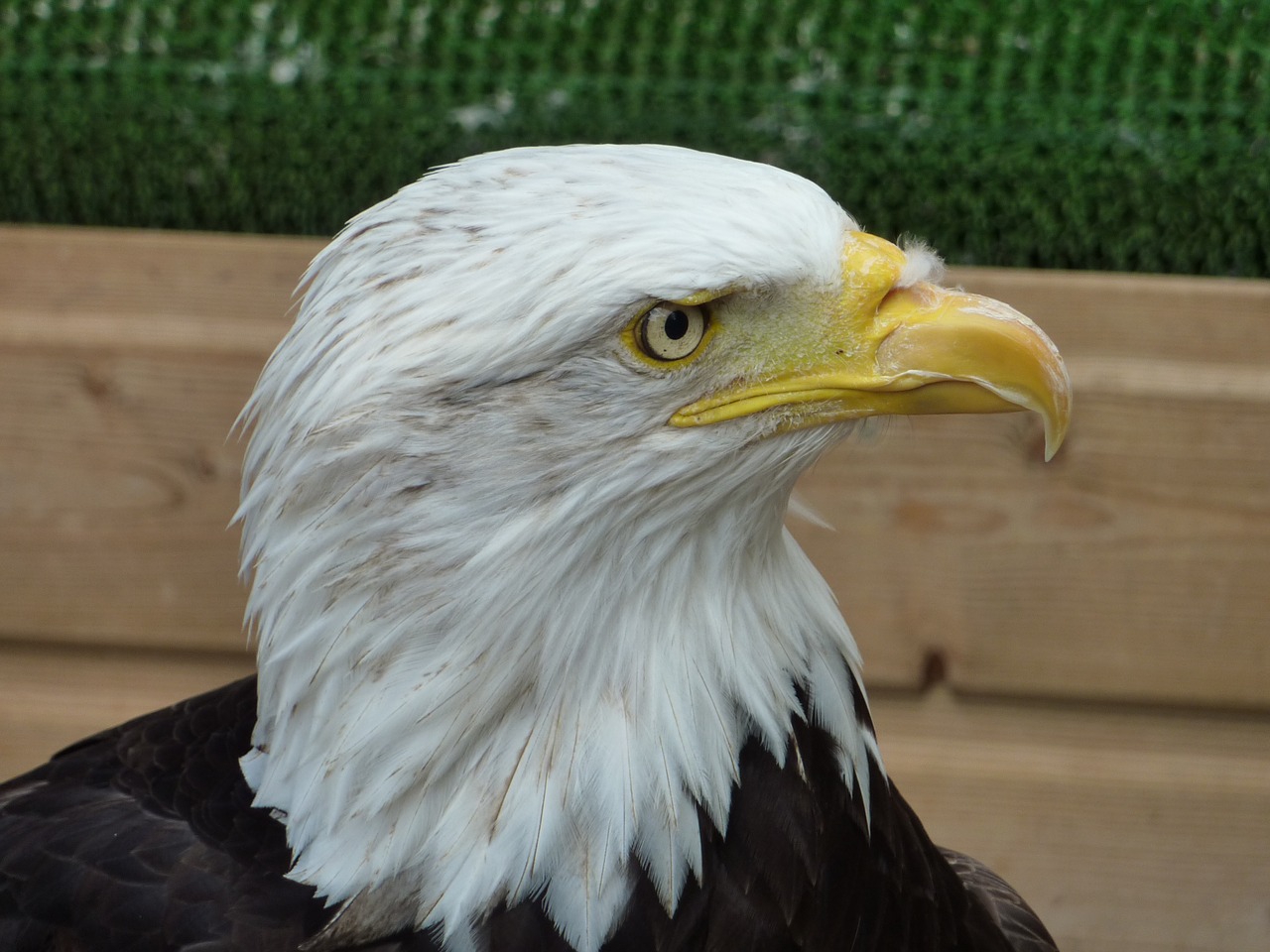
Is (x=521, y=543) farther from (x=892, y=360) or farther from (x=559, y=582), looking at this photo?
(x=892, y=360)

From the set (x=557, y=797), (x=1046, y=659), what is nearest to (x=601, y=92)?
(x=1046, y=659)

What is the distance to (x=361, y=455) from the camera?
912 millimetres

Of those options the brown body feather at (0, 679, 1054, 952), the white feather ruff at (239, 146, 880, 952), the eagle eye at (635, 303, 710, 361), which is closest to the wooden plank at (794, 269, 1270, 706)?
the brown body feather at (0, 679, 1054, 952)

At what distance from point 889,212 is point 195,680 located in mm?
1164

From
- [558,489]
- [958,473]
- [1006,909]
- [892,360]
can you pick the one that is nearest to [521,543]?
[558,489]

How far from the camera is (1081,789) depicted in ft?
5.84

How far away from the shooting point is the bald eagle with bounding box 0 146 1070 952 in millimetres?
890

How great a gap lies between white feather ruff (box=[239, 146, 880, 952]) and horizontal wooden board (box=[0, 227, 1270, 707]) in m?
0.72

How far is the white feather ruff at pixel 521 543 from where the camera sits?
2.88 ft

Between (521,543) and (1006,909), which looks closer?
(521,543)

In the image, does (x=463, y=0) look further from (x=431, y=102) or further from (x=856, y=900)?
(x=856, y=900)

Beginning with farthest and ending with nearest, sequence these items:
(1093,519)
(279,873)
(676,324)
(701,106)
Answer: (701,106) < (1093,519) < (279,873) < (676,324)

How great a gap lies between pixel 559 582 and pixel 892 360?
282 millimetres

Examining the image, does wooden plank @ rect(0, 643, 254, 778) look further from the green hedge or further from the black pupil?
the black pupil
